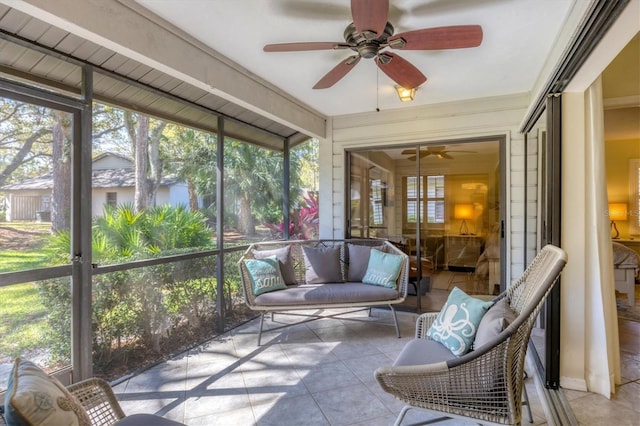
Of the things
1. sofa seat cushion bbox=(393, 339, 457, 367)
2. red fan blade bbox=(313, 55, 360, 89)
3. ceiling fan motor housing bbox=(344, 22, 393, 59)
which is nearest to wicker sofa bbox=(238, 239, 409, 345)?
sofa seat cushion bbox=(393, 339, 457, 367)

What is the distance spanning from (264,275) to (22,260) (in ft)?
6.45

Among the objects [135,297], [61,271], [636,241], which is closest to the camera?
[61,271]

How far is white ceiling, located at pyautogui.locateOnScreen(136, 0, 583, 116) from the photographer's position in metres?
2.13

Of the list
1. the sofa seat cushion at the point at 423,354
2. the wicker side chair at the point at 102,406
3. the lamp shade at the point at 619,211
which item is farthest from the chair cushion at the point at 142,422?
the lamp shade at the point at 619,211

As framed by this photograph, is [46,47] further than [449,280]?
No

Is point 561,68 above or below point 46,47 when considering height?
below

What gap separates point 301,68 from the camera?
3.07 metres

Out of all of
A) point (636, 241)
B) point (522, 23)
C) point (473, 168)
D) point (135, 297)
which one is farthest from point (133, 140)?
point (636, 241)

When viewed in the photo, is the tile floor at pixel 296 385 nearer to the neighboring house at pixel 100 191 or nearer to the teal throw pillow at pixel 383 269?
the teal throw pillow at pixel 383 269

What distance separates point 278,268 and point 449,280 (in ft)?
7.71

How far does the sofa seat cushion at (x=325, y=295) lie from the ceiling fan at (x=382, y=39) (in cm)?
211

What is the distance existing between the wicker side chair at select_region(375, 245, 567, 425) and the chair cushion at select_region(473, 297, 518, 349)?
0.11 m

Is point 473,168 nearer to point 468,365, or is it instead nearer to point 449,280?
point 449,280

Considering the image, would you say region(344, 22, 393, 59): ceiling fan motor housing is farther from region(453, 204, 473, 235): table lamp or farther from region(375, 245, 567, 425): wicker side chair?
region(453, 204, 473, 235): table lamp
